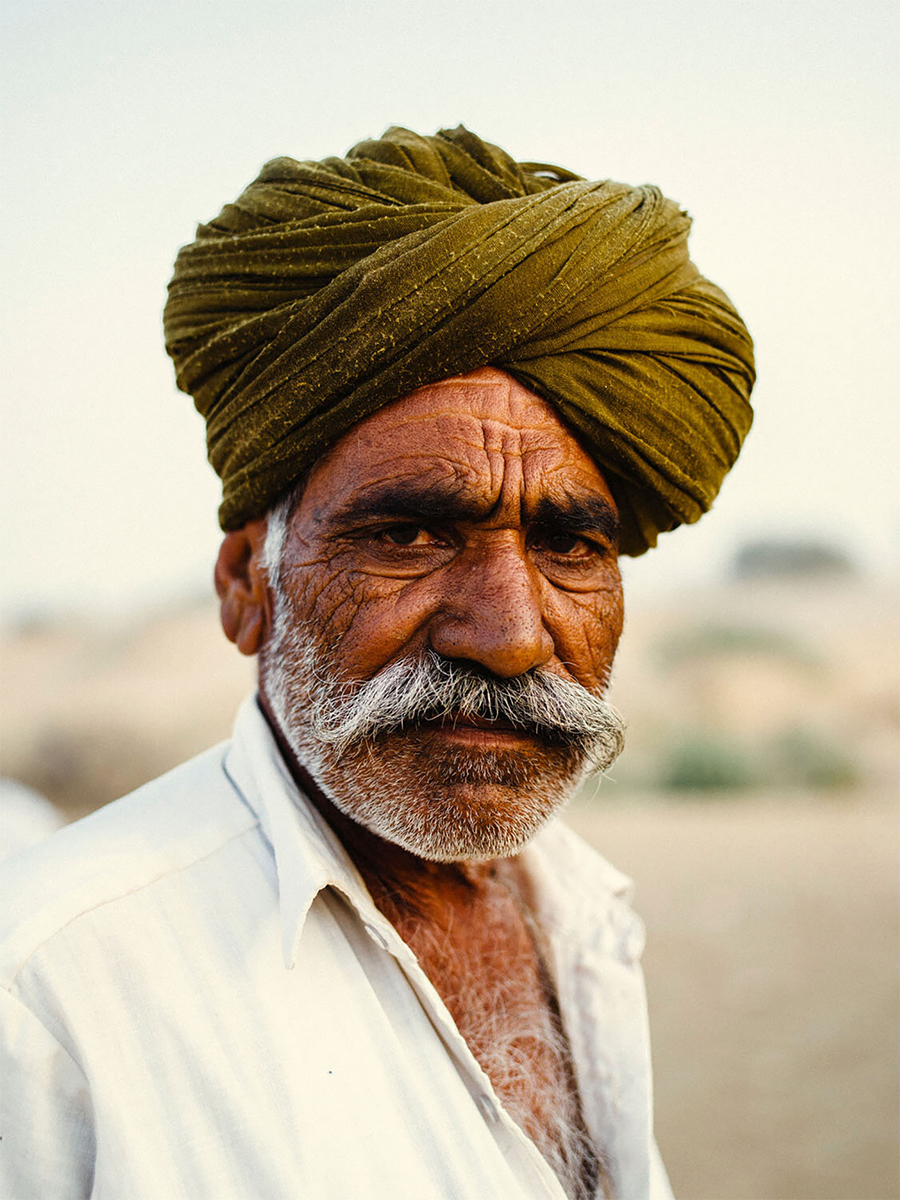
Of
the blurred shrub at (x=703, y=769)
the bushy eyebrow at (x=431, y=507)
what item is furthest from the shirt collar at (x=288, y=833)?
the blurred shrub at (x=703, y=769)

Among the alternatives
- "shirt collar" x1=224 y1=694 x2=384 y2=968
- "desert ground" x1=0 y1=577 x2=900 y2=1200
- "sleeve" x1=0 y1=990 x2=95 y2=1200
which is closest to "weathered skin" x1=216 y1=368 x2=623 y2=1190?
"shirt collar" x1=224 y1=694 x2=384 y2=968

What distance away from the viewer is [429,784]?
6.30ft

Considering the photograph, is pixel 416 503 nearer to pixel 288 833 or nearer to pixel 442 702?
pixel 442 702

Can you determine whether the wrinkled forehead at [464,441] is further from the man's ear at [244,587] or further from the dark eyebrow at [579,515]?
the man's ear at [244,587]

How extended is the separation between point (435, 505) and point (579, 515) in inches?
12.8

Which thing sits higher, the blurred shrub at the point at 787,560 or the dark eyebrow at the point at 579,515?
the blurred shrub at the point at 787,560

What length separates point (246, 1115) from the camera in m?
1.55

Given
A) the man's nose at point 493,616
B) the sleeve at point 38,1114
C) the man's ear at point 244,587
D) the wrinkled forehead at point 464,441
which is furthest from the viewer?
the man's ear at point 244,587

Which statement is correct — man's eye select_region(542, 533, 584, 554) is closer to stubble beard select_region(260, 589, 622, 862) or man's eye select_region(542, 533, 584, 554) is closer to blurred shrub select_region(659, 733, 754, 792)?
stubble beard select_region(260, 589, 622, 862)

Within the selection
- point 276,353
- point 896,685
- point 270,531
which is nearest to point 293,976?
point 270,531

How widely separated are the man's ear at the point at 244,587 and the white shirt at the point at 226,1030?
0.38 m

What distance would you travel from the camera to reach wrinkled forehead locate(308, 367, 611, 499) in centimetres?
196

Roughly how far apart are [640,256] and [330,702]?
1158 millimetres

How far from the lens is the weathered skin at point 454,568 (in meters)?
1.93
